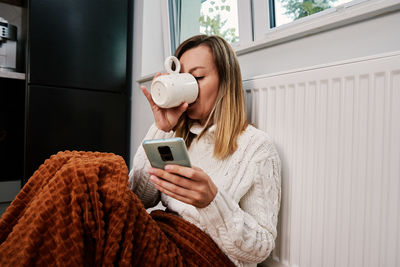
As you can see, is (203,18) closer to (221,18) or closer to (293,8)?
(221,18)

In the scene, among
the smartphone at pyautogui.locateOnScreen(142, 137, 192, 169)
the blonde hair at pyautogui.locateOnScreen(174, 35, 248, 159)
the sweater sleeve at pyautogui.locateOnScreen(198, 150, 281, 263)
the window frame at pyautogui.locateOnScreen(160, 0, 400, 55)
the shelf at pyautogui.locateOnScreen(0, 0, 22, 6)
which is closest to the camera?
the smartphone at pyautogui.locateOnScreen(142, 137, 192, 169)

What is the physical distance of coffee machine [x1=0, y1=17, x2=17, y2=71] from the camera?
1.61 meters

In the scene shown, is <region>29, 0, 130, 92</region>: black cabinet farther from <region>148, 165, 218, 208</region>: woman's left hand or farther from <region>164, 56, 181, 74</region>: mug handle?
<region>148, 165, 218, 208</region>: woman's left hand

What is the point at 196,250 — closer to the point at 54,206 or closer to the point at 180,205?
the point at 180,205

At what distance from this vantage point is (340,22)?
31.0 inches

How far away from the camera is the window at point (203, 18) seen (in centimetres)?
138

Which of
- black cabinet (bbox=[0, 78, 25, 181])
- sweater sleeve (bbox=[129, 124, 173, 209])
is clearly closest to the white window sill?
sweater sleeve (bbox=[129, 124, 173, 209])

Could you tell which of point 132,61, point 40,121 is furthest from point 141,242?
point 132,61

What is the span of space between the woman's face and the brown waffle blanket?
349 mm

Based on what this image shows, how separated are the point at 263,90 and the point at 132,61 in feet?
4.47

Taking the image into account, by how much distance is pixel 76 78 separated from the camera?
170 centimetres

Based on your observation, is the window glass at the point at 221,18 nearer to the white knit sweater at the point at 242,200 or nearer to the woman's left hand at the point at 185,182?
the white knit sweater at the point at 242,200

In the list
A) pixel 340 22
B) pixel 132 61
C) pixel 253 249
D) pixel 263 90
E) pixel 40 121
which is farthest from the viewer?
pixel 132 61

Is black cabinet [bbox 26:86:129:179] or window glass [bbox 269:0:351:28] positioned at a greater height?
window glass [bbox 269:0:351:28]
